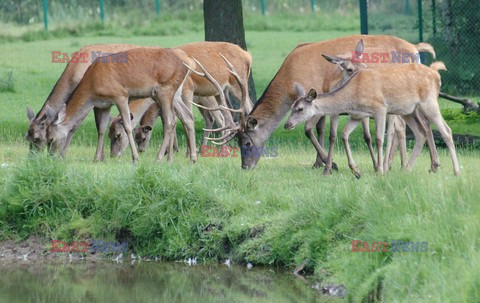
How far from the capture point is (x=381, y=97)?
1217cm

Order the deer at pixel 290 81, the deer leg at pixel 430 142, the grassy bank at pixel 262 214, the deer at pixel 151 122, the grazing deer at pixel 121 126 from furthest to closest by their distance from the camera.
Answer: the deer at pixel 151 122 → the grazing deer at pixel 121 126 → the deer at pixel 290 81 → the deer leg at pixel 430 142 → the grassy bank at pixel 262 214

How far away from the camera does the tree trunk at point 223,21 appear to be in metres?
17.9

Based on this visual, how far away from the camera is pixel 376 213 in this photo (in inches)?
364

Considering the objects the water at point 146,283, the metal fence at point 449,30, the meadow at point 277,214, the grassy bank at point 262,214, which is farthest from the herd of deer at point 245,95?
the metal fence at point 449,30

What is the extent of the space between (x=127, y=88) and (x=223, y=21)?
A: 4.51m

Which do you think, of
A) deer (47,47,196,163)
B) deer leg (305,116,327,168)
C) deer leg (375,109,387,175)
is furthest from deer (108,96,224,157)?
deer leg (375,109,387,175)

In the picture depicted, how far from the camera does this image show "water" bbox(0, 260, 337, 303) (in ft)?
32.1

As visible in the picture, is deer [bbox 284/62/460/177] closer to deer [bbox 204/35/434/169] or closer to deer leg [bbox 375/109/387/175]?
deer leg [bbox 375/109/387/175]

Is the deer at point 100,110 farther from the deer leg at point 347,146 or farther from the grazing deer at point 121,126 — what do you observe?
the deer leg at point 347,146

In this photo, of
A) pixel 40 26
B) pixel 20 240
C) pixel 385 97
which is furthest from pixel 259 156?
pixel 40 26

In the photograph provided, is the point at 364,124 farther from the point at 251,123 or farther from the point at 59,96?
the point at 59,96

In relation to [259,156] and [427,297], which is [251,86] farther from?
[427,297]

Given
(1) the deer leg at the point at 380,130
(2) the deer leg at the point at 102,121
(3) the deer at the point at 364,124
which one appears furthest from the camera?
(2) the deer leg at the point at 102,121

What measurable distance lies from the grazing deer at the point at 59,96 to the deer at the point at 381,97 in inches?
138
